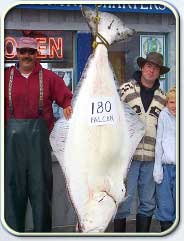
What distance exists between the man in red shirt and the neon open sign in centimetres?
3

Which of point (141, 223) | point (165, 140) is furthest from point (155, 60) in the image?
point (141, 223)

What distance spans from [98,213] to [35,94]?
80cm

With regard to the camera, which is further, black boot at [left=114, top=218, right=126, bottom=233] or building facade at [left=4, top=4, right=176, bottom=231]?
black boot at [left=114, top=218, right=126, bottom=233]

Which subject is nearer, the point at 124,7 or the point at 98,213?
the point at 124,7

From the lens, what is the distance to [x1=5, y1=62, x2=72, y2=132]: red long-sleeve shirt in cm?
539

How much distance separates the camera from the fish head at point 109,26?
5.38 metres

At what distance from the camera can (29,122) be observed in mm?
5410

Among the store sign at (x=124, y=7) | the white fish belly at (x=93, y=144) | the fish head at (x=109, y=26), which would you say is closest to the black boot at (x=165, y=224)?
the white fish belly at (x=93, y=144)

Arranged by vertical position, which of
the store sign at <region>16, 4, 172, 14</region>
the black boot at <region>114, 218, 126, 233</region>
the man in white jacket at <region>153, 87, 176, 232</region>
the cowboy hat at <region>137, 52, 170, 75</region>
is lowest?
the black boot at <region>114, 218, 126, 233</region>

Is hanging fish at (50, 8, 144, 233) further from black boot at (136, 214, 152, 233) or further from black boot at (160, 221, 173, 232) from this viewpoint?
black boot at (160, 221, 173, 232)

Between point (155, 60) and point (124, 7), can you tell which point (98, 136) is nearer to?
point (155, 60)

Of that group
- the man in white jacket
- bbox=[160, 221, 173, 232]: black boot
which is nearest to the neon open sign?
the man in white jacket

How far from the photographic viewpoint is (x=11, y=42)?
5.37 m

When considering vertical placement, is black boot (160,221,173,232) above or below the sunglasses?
below
